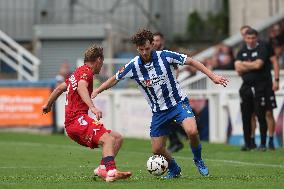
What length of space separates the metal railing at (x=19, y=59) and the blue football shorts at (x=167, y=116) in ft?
60.4

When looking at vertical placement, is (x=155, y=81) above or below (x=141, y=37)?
below

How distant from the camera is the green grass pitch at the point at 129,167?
39.5 ft

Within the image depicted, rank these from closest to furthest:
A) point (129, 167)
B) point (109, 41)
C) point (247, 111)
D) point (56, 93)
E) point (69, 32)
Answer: point (56, 93)
point (129, 167)
point (247, 111)
point (109, 41)
point (69, 32)

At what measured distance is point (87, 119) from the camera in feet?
42.8

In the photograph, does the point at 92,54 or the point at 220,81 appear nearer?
the point at 220,81

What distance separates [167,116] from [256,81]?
5.60 metres

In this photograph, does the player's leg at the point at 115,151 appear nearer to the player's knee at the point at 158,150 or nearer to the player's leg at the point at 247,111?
the player's knee at the point at 158,150

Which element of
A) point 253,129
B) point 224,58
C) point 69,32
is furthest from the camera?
point 69,32

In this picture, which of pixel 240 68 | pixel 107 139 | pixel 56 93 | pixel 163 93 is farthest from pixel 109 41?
pixel 107 139

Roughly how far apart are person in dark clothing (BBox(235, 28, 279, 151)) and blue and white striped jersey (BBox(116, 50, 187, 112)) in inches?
211

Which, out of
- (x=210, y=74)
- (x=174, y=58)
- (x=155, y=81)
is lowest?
(x=155, y=81)

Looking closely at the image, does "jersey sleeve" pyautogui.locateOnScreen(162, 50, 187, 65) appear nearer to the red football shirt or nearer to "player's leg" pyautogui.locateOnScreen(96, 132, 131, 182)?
the red football shirt

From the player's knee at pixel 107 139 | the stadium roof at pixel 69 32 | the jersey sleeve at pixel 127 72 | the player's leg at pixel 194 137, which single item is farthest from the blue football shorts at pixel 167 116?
the stadium roof at pixel 69 32

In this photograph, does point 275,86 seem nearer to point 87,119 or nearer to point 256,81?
point 256,81
